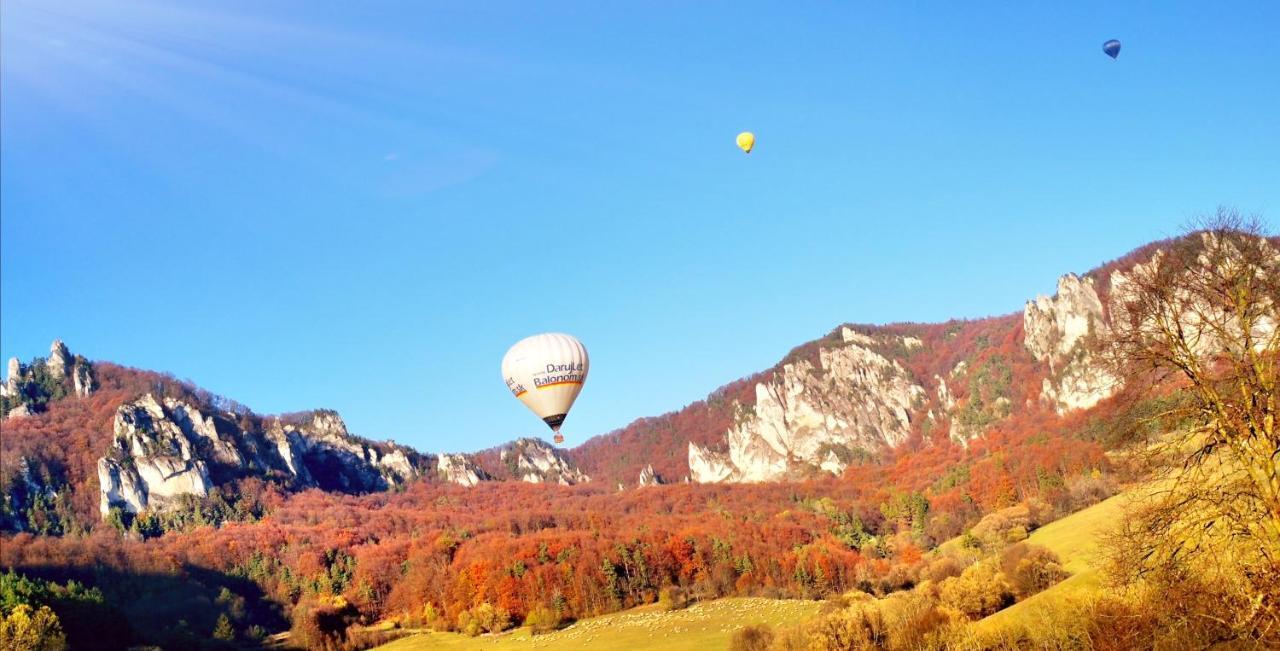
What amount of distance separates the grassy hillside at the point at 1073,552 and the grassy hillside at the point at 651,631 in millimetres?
20122

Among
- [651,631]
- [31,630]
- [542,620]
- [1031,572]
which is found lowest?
[651,631]

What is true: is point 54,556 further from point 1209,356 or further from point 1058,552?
point 1209,356

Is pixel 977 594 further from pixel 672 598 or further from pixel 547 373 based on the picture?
pixel 672 598

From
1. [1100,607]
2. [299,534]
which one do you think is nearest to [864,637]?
[1100,607]

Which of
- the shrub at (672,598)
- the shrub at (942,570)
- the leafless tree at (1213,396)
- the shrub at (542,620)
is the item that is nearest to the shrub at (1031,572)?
the shrub at (942,570)

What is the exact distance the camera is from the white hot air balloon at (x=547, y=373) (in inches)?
2053

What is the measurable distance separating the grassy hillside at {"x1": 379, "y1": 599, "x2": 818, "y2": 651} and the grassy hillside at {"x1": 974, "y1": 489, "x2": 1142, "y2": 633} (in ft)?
66.0

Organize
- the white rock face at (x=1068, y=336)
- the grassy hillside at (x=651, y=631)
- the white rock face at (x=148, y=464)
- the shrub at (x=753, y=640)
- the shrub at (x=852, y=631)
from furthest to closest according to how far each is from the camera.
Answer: the white rock face at (x=148, y=464), the white rock face at (x=1068, y=336), the grassy hillside at (x=651, y=631), the shrub at (x=753, y=640), the shrub at (x=852, y=631)

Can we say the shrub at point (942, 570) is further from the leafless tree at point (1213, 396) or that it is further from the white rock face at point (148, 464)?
the white rock face at point (148, 464)

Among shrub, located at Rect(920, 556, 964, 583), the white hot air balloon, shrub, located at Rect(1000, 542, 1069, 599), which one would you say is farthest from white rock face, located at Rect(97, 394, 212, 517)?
shrub, located at Rect(1000, 542, 1069, 599)

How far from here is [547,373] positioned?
52.0m

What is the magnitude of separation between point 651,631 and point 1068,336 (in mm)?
135351

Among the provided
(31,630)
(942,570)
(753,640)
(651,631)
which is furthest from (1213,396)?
(31,630)

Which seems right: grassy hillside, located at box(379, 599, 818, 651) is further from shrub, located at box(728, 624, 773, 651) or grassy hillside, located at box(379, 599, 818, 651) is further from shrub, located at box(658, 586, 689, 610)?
shrub, located at box(728, 624, 773, 651)
